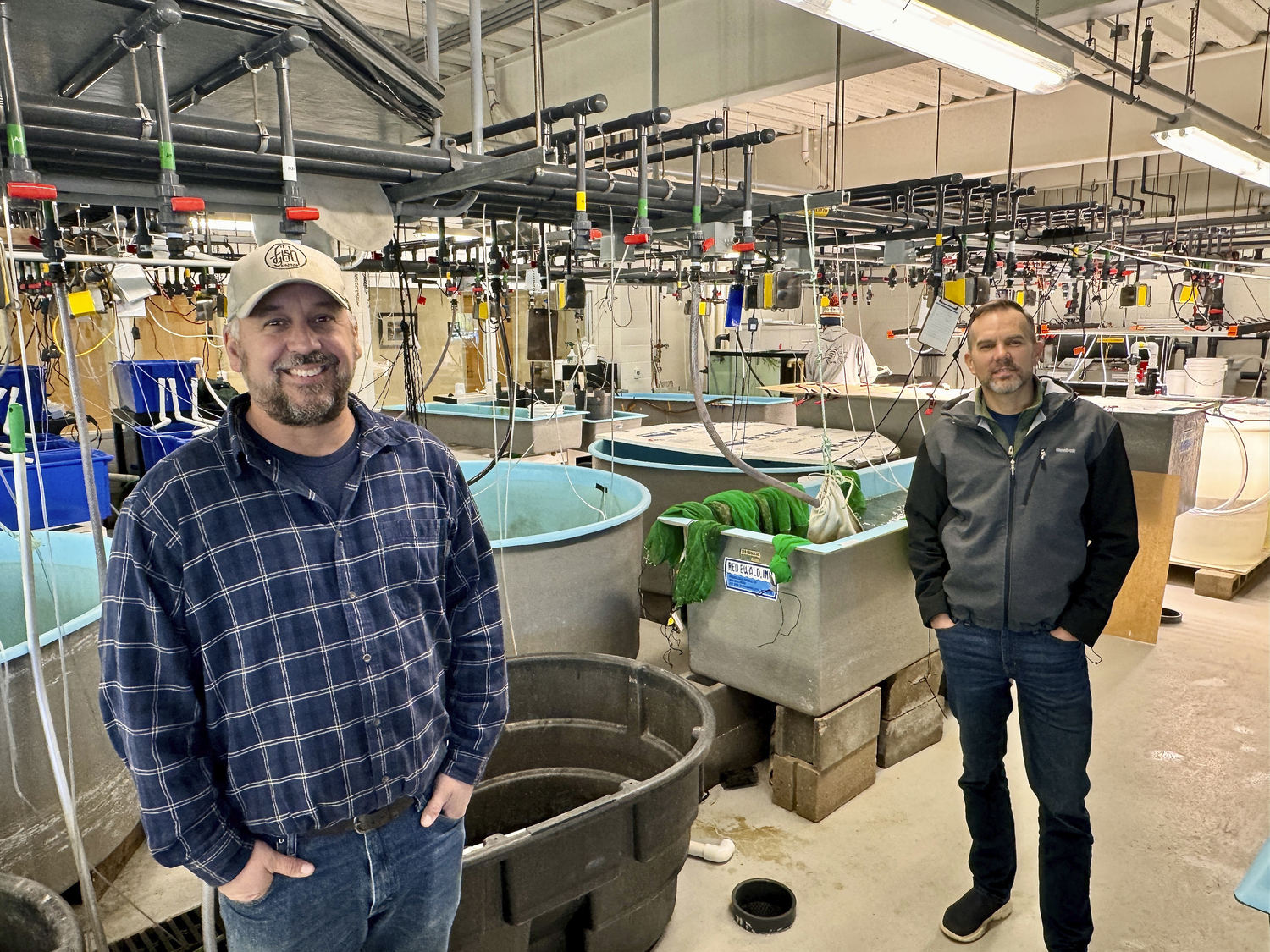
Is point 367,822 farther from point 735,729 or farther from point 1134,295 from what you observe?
point 1134,295

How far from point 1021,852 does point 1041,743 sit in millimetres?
757

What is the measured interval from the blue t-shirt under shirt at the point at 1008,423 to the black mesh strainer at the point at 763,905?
1.31m

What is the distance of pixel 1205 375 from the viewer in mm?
6789

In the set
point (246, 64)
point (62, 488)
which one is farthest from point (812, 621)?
point (62, 488)

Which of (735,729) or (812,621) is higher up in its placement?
(812,621)

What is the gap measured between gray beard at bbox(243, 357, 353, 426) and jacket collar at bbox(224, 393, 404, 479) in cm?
3

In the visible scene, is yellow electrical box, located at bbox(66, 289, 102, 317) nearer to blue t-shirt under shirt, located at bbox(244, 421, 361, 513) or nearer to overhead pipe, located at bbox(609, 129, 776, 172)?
blue t-shirt under shirt, located at bbox(244, 421, 361, 513)

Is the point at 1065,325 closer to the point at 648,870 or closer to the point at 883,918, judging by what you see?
the point at 883,918

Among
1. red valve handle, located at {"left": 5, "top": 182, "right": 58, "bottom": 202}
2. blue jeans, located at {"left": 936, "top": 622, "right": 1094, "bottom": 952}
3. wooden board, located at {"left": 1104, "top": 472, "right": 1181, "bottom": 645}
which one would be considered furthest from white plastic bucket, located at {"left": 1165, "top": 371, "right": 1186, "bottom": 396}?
red valve handle, located at {"left": 5, "top": 182, "right": 58, "bottom": 202}

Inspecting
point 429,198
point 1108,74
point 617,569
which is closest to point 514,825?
point 617,569

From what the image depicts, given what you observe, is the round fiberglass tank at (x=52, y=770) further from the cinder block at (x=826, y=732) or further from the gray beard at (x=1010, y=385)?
the gray beard at (x=1010, y=385)

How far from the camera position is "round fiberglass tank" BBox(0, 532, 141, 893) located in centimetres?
181

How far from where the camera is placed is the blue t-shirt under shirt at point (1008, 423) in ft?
6.13

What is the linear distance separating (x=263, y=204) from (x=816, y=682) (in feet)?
6.61
